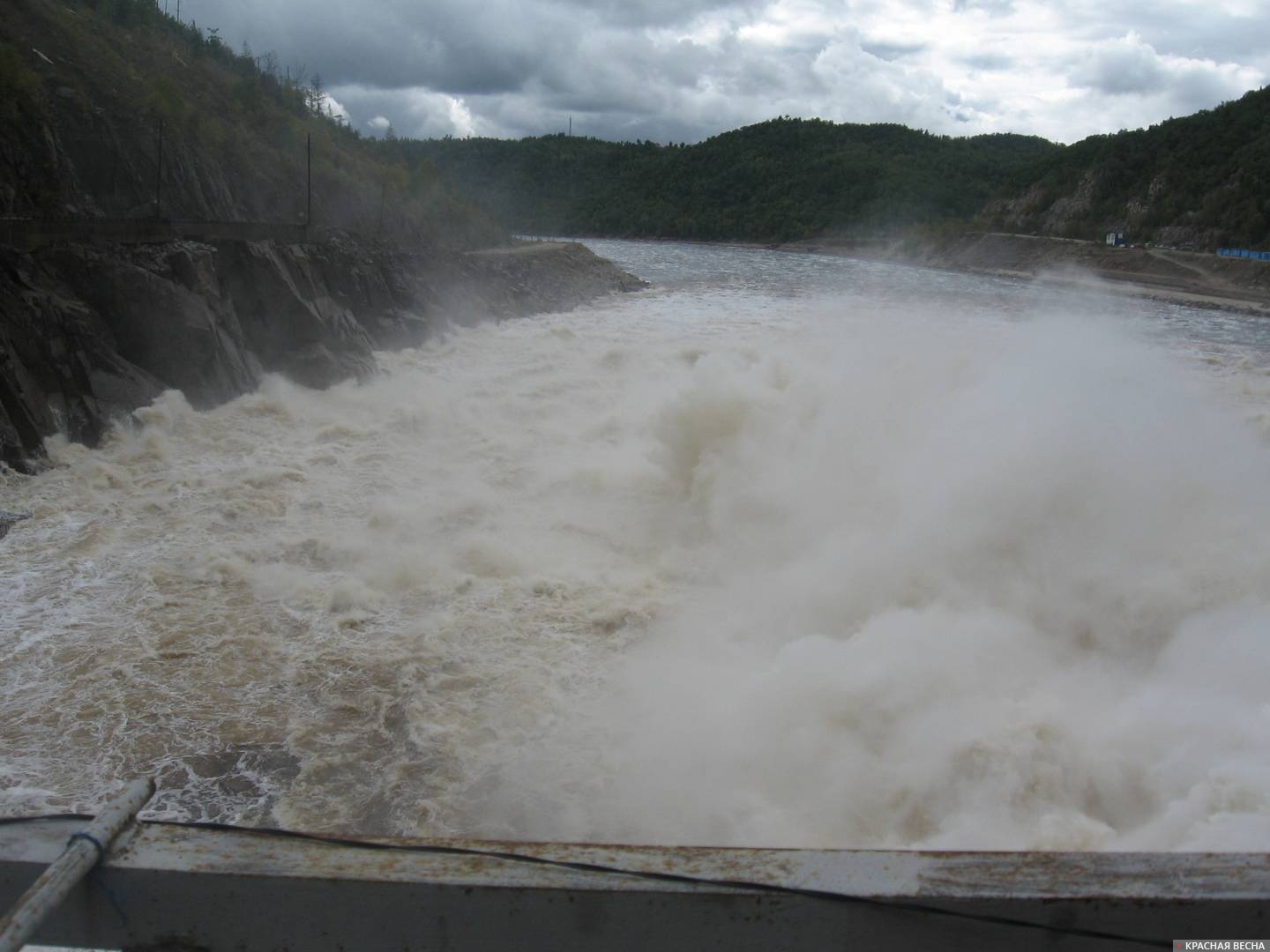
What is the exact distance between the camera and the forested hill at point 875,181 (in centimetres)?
6328

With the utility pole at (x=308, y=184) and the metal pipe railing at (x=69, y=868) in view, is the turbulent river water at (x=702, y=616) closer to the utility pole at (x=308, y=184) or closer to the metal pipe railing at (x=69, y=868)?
the metal pipe railing at (x=69, y=868)

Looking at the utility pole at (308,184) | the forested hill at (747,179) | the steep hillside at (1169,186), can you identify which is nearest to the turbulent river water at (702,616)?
the utility pole at (308,184)

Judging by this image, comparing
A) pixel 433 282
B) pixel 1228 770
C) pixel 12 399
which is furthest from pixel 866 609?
pixel 433 282

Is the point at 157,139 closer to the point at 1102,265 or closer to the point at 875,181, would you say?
the point at 1102,265

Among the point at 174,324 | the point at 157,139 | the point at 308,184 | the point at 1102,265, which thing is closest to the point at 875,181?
the point at 1102,265

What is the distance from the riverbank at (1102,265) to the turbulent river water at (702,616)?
118ft

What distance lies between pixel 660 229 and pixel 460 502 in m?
101

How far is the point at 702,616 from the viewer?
31.5ft

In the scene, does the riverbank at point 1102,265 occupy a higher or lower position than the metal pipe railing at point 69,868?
lower

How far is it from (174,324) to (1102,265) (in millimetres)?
55901

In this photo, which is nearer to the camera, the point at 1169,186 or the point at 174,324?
the point at 174,324

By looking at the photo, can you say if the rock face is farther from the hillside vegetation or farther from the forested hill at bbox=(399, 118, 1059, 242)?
the forested hill at bbox=(399, 118, 1059, 242)

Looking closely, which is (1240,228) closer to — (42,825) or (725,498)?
(725,498)

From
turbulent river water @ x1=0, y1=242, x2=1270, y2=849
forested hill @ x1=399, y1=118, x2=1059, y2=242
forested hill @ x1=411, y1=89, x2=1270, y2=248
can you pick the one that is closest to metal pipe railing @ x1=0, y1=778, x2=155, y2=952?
turbulent river water @ x1=0, y1=242, x2=1270, y2=849
